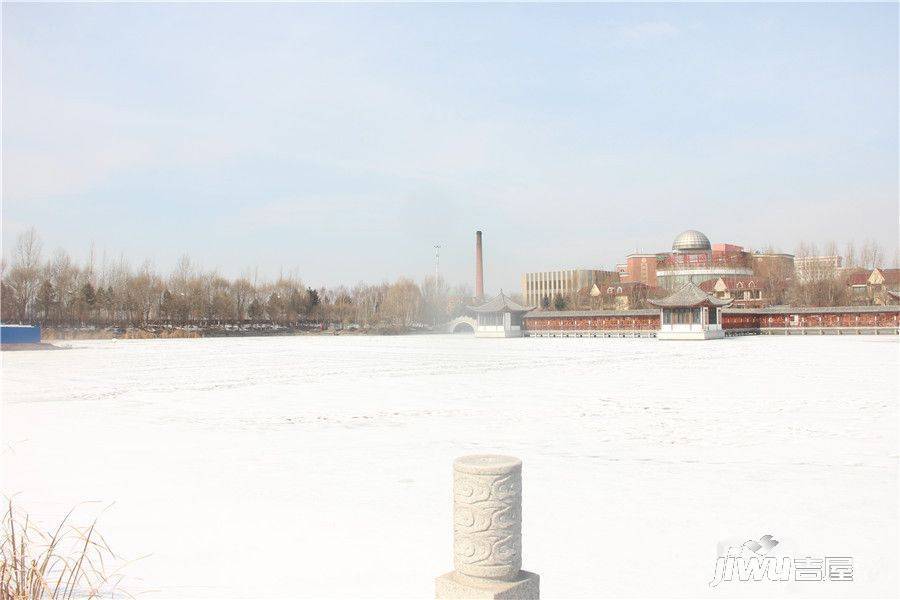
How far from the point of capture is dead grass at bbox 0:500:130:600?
3361 millimetres

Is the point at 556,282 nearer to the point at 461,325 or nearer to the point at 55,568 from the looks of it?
the point at 461,325

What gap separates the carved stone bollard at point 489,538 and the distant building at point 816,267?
6092 centimetres

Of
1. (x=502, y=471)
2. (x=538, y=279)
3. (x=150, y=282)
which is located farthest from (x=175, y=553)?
(x=538, y=279)

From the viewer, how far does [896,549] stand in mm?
4602

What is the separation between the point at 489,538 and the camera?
11.7ft

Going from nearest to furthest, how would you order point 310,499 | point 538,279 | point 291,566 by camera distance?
point 291,566
point 310,499
point 538,279

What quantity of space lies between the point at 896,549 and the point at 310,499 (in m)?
4.55

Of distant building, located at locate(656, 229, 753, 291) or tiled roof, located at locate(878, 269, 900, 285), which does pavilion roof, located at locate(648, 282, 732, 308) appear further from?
distant building, located at locate(656, 229, 753, 291)

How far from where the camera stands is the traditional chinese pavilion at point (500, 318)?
5075cm

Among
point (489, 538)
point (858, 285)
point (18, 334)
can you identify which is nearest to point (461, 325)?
point (858, 285)

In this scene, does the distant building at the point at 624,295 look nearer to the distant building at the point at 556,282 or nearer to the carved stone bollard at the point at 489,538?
the distant building at the point at 556,282

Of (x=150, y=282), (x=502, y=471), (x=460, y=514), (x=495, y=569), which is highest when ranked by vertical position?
(x=150, y=282)

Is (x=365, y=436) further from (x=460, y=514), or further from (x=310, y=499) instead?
(x=460, y=514)

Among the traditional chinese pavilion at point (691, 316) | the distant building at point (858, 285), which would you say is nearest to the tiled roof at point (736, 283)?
the distant building at point (858, 285)
